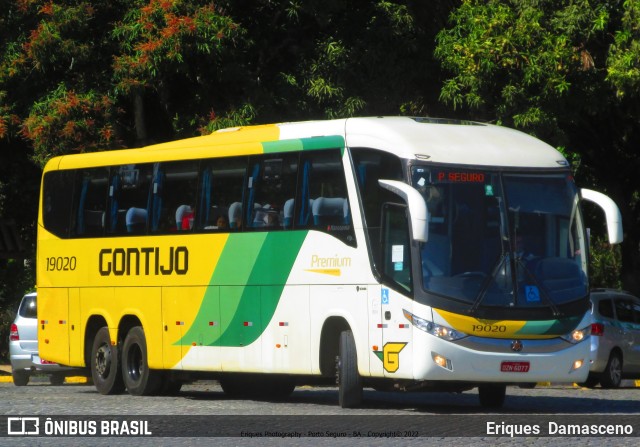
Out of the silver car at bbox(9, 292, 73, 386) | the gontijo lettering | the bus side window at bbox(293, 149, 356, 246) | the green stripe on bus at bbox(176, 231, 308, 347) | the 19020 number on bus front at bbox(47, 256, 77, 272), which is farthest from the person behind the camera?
the silver car at bbox(9, 292, 73, 386)

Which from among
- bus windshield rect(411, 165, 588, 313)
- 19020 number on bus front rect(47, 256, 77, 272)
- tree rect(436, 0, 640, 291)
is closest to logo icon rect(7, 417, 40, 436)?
bus windshield rect(411, 165, 588, 313)

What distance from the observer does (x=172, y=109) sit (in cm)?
2666

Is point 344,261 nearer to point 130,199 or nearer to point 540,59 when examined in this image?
point 130,199

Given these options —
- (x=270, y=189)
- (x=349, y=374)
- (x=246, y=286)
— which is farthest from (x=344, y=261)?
A: (x=246, y=286)

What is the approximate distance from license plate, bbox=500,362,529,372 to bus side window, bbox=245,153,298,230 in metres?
3.67

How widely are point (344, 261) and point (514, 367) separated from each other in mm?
2472

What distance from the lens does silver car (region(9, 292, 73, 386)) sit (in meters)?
25.7

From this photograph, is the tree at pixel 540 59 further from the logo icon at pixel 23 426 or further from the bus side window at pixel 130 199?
the logo icon at pixel 23 426

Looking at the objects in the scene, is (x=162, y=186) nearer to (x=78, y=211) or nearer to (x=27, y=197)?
(x=78, y=211)

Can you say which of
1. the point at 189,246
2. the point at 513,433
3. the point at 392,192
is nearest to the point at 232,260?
the point at 189,246

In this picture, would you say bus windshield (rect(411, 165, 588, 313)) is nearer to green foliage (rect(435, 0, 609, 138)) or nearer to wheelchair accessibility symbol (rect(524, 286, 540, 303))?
wheelchair accessibility symbol (rect(524, 286, 540, 303))

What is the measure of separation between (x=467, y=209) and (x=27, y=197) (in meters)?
15.4

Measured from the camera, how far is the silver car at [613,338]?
25719 mm

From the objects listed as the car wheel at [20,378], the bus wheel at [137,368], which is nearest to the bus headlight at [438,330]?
the bus wheel at [137,368]
